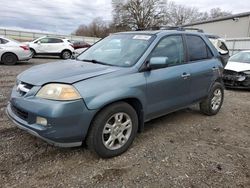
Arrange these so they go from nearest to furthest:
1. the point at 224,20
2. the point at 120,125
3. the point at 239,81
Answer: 1. the point at 120,125
2. the point at 239,81
3. the point at 224,20

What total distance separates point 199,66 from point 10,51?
10501mm

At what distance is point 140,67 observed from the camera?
3777mm

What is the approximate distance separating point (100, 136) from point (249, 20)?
101ft

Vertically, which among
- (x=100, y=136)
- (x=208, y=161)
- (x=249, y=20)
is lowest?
(x=208, y=161)

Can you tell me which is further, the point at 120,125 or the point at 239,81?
the point at 239,81

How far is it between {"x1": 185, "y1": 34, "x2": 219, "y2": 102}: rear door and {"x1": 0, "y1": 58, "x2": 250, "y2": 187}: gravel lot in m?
0.72

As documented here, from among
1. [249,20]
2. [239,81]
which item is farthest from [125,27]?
[239,81]

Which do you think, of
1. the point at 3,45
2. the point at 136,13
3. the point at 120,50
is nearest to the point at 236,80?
the point at 120,50

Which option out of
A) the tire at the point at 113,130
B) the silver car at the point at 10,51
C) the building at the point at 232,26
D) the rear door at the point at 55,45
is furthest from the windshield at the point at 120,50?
the building at the point at 232,26

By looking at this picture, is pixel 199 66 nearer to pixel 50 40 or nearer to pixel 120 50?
pixel 120 50

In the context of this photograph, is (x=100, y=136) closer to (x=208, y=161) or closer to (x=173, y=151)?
(x=173, y=151)

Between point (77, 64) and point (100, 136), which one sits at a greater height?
point (77, 64)

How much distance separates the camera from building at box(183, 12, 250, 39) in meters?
29.7

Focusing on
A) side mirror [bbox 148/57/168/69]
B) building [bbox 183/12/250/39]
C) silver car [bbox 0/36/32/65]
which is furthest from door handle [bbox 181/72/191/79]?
building [bbox 183/12/250/39]
